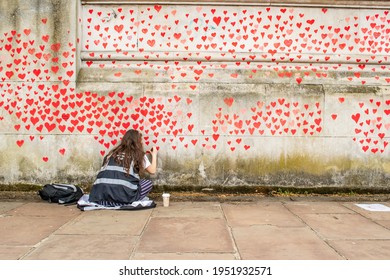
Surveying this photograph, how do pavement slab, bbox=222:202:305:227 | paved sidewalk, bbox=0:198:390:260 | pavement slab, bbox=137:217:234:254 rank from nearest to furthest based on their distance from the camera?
paved sidewalk, bbox=0:198:390:260, pavement slab, bbox=137:217:234:254, pavement slab, bbox=222:202:305:227

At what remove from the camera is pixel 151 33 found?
7168 millimetres

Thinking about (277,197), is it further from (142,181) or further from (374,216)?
(142,181)

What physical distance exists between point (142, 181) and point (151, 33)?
2.83 m

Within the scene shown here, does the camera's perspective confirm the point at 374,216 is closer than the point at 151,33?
Yes

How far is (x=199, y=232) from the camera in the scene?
4.76m

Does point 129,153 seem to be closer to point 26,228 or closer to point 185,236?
point 26,228

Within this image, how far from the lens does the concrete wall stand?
23.0 feet

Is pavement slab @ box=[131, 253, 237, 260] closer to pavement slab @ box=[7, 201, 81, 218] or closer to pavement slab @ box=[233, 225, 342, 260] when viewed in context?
pavement slab @ box=[233, 225, 342, 260]

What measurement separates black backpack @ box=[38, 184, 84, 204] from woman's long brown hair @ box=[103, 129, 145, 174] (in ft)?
2.63

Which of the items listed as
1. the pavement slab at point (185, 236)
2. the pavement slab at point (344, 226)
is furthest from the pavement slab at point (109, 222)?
the pavement slab at point (344, 226)

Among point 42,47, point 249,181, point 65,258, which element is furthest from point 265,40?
point 65,258

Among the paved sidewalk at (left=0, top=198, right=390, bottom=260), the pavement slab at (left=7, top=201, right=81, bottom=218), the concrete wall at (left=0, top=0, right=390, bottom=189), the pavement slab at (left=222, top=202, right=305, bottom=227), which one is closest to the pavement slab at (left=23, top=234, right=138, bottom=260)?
the paved sidewalk at (left=0, top=198, right=390, bottom=260)

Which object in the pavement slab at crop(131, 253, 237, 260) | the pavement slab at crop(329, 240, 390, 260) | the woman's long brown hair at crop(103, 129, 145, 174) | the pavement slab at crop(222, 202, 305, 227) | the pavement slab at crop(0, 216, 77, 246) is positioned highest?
the woman's long brown hair at crop(103, 129, 145, 174)

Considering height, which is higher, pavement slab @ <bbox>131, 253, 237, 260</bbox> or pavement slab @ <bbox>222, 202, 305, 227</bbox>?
pavement slab @ <bbox>131, 253, 237, 260</bbox>
